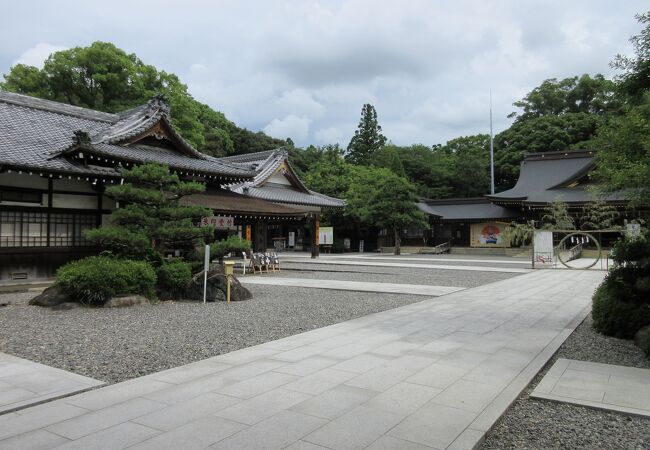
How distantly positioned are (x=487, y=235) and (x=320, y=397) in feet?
118

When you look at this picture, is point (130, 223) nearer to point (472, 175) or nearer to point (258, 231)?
point (258, 231)

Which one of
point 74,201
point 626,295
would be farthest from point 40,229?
point 626,295

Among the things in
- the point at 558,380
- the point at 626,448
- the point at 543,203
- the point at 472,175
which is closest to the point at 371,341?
the point at 558,380

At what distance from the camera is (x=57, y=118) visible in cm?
1555

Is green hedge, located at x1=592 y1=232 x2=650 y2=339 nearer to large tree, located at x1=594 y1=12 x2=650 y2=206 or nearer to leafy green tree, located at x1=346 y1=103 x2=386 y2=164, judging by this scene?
large tree, located at x1=594 y1=12 x2=650 y2=206

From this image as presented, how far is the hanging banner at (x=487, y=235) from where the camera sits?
36.3 m

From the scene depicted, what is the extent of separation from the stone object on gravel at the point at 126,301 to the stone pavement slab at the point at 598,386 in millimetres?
7893

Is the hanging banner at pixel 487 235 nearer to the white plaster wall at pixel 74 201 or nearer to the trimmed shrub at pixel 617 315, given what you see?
the trimmed shrub at pixel 617 315

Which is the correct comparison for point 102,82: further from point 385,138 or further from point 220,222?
point 385,138

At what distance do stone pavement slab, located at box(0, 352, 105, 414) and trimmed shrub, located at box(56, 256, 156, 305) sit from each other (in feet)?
12.8

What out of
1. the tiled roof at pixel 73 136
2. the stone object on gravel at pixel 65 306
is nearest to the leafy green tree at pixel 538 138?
the tiled roof at pixel 73 136

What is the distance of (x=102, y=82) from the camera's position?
2978 centimetres

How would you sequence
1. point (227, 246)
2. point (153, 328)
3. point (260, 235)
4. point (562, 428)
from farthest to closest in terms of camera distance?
point (260, 235) < point (227, 246) < point (153, 328) < point (562, 428)

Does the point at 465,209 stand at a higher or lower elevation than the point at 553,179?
lower
